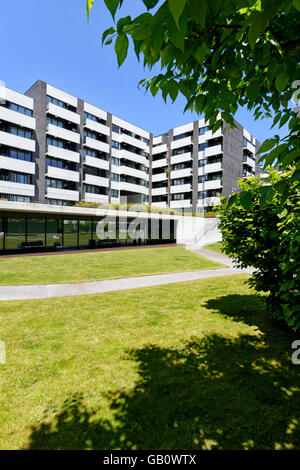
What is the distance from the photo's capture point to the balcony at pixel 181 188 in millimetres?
50969

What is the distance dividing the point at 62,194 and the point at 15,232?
737 inches

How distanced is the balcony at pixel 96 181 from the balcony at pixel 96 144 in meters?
5.77

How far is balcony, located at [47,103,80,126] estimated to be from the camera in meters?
37.3

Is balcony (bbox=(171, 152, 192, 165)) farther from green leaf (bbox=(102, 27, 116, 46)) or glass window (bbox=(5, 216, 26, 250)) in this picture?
green leaf (bbox=(102, 27, 116, 46))

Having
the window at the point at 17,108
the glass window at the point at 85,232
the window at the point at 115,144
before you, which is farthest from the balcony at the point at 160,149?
the glass window at the point at 85,232

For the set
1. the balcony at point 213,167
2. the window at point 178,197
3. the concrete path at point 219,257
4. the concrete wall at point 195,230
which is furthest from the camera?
the window at point 178,197

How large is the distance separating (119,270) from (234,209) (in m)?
9.68

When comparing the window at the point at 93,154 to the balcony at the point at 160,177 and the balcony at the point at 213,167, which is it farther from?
the balcony at the point at 213,167

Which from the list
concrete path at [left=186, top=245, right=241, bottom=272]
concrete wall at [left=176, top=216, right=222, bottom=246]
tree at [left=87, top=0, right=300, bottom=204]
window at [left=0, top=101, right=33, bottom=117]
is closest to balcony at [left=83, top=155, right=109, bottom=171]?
window at [left=0, top=101, right=33, bottom=117]

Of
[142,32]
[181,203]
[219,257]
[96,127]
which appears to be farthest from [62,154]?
[142,32]

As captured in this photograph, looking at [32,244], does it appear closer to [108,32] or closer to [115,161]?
[108,32]

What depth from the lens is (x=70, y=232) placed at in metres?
26.2

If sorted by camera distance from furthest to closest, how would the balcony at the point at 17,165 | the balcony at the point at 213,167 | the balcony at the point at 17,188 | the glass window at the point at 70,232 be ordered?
the balcony at the point at 213,167 → the balcony at the point at 17,165 → the balcony at the point at 17,188 → the glass window at the point at 70,232

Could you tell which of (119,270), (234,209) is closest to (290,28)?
(234,209)
